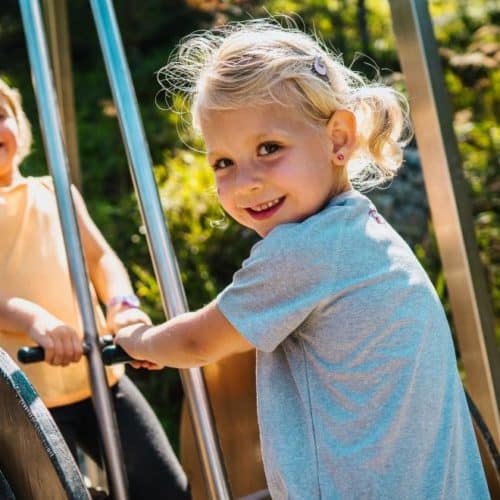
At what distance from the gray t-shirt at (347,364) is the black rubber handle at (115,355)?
0.33 metres

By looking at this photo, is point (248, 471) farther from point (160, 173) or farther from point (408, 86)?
point (160, 173)

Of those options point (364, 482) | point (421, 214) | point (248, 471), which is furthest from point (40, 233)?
point (421, 214)

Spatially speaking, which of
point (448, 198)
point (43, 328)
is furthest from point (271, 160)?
point (448, 198)

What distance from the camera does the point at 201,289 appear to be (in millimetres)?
4699

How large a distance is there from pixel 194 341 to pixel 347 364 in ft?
0.86

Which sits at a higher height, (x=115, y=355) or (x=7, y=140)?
(x=7, y=140)

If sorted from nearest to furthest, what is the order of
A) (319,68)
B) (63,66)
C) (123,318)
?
(319,68), (123,318), (63,66)

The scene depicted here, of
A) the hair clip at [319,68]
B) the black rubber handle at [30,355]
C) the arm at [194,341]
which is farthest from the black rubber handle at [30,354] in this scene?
the hair clip at [319,68]

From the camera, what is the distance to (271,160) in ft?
5.60

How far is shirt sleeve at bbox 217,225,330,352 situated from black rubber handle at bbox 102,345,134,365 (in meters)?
0.34

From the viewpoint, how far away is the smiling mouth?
5.65 feet

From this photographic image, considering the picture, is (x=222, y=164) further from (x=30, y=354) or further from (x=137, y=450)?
(x=137, y=450)

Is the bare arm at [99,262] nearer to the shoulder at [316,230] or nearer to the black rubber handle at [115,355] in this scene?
the black rubber handle at [115,355]

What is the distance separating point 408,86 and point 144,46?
14.6ft
